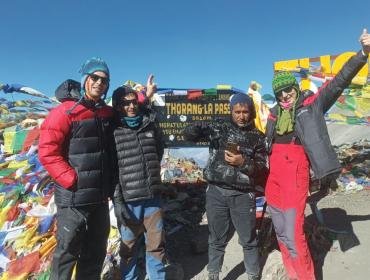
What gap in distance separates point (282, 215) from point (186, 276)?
158cm

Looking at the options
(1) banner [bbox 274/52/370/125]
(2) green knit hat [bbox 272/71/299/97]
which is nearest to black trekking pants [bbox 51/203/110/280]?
(2) green knit hat [bbox 272/71/299/97]

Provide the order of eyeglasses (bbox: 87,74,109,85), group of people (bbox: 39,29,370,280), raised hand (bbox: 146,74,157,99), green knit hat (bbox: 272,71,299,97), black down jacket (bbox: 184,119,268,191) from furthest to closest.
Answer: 1. raised hand (bbox: 146,74,157,99)
2. black down jacket (bbox: 184,119,268,191)
3. green knit hat (bbox: 272,71,299,97)
4. eyeglasses (bbox: 87,74,109,85)
5. group of people (bbox: 39,29,370,280)

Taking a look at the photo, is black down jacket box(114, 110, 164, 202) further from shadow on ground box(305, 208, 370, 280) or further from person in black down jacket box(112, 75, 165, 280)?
shadow on ground box(305, 208, 370, 280)

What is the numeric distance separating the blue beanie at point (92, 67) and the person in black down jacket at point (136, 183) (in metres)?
0.35

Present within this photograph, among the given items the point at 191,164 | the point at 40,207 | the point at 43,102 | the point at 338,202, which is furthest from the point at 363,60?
the point at 191,164

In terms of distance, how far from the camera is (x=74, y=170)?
3650 millimetres

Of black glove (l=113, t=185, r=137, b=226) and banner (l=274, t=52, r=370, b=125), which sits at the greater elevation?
banner (l=274, t=52, r=370, b=125)

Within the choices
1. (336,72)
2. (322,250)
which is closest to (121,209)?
(322,250)

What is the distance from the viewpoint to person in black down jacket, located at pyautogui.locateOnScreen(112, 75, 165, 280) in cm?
406

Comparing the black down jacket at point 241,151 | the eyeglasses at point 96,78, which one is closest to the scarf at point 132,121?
the eyeglasses at point 96,78

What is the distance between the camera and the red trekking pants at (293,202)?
13.3 feet

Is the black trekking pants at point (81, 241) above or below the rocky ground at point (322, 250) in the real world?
above

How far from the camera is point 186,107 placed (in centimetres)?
704

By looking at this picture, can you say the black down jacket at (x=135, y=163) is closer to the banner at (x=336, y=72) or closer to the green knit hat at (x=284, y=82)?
the green knit hat at (x=284, y=82)
